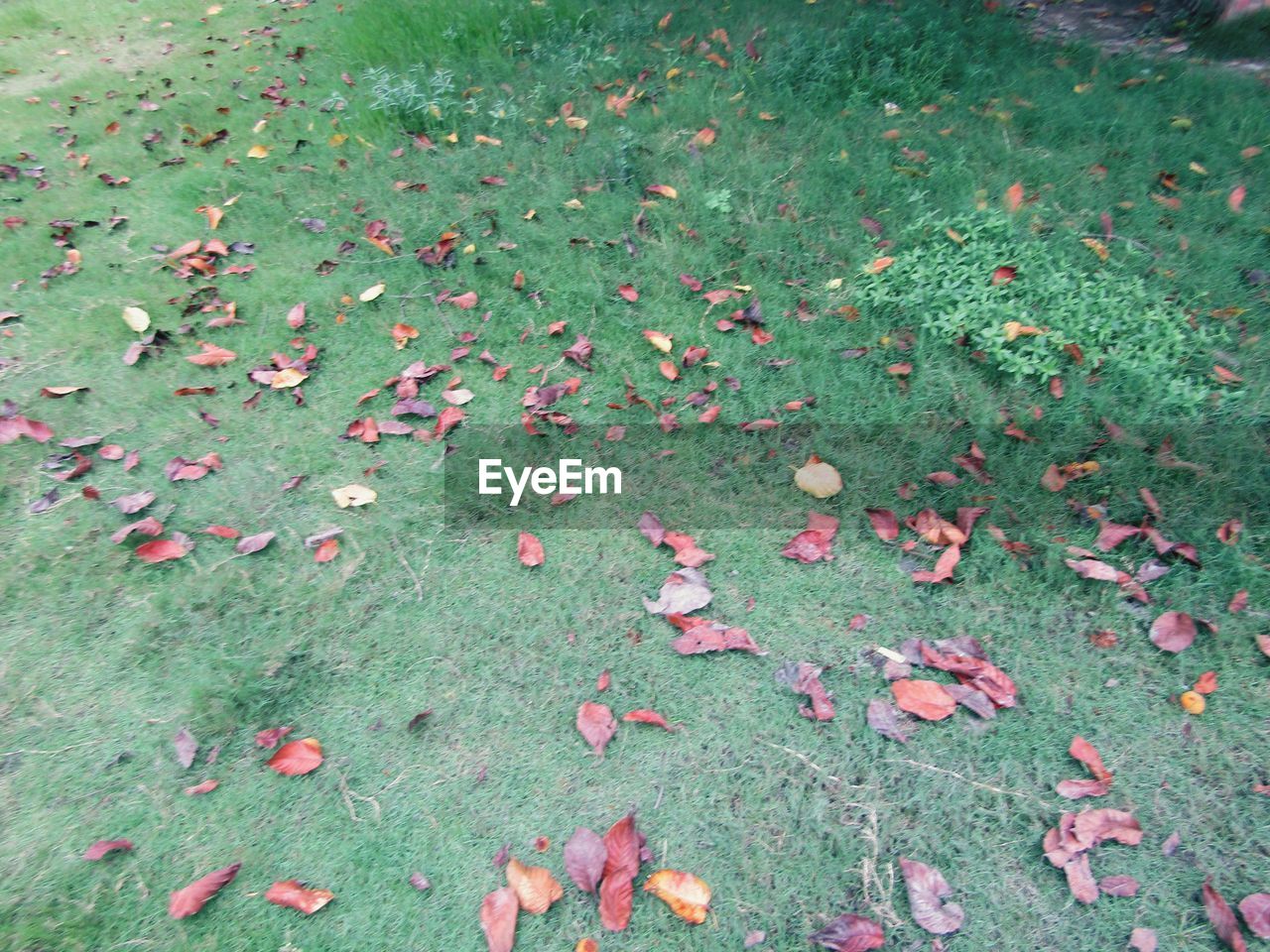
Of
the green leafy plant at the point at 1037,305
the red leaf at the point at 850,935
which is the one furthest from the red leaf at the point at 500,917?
the green leafy plant at the point at 1037,305

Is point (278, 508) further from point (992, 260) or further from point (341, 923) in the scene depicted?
point (992, 260)

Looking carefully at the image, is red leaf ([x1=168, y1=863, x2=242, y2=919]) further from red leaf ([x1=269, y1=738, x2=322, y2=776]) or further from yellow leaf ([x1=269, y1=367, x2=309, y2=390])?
yellow leaf ([x1=269, y1=367, x2=309, y2=390])

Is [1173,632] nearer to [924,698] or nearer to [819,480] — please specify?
[924,698]

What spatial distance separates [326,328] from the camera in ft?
11.0

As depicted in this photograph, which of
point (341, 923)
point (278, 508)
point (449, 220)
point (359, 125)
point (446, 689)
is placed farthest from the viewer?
point (359, 125)

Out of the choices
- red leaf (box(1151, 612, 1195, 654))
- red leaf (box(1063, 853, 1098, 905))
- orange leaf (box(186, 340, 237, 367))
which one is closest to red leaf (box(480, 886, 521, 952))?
red leaf (box(1063, 853, 1098, 905))

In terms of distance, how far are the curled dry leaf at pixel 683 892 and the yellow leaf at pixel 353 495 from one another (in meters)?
1.50

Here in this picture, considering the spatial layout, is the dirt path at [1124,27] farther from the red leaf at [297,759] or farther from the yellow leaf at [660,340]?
the red leaf at [297,759]

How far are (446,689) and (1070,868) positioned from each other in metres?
1.54

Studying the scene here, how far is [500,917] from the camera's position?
5.74 feet

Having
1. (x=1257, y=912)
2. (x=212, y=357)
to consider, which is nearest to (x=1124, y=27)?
(x=1257, y=912)

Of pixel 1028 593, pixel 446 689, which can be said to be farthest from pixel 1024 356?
pixel 446 689

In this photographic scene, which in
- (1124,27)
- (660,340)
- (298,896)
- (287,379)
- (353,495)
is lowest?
(298,896)

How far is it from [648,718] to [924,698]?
0.71 metres
